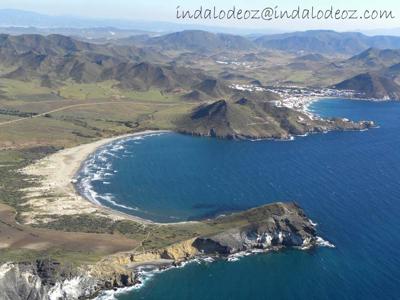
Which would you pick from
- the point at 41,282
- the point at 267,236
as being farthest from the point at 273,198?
the point at 41,282

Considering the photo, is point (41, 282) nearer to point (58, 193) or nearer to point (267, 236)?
point (267, 236)

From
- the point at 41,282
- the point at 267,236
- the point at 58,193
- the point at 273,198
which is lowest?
the point at 58,193

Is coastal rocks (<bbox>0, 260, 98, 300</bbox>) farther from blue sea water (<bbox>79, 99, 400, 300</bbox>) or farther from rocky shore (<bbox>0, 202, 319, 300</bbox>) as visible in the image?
blue sea water (<bbox>79, 99, 400, 300</bbox>)

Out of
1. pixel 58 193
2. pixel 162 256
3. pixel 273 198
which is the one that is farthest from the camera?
pixel 58 193

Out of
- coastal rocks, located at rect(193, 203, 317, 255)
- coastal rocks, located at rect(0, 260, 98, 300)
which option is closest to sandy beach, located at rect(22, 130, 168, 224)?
coastal rocks, located at rect(193, 203, 317, 255)

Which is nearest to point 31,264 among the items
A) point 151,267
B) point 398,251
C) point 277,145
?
point 151,267

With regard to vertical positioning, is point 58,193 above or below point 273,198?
below

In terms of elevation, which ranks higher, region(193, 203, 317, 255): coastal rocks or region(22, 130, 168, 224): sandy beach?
region(193, 203, 317, 255): coastal rocks
